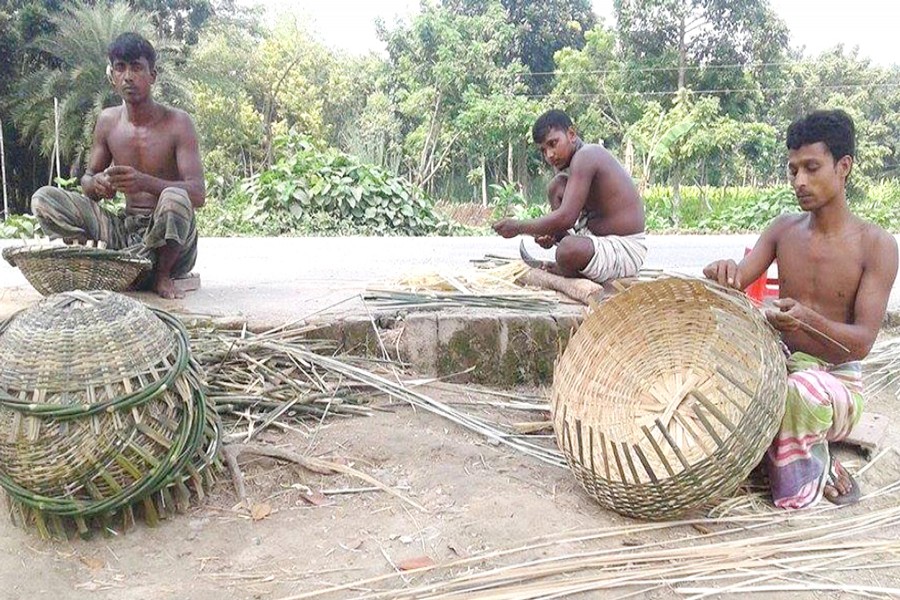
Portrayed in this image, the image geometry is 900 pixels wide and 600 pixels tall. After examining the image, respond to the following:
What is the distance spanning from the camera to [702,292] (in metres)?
2.27

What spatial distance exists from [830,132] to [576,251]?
1.47 metres

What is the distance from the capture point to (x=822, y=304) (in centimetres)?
234

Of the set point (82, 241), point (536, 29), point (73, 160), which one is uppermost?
point (536, 29)

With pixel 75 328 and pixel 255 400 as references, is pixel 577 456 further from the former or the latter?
pixel 75 328

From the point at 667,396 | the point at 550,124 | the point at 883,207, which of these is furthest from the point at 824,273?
the point at 883,207

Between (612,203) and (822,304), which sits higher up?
(612,203)

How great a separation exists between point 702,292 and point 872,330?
1.68ft

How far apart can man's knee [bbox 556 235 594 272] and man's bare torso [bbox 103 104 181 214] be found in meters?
1.95

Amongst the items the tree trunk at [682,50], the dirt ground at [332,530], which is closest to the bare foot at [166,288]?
the dirt ground at [332,530]

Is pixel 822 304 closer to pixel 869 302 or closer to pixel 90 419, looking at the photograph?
pixel 869 302

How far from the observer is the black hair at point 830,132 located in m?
2.21

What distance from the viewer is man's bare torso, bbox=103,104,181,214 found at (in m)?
3.44

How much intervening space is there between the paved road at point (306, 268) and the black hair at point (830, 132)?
1.86 metres

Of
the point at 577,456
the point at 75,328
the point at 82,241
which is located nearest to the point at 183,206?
the point at 82,241
